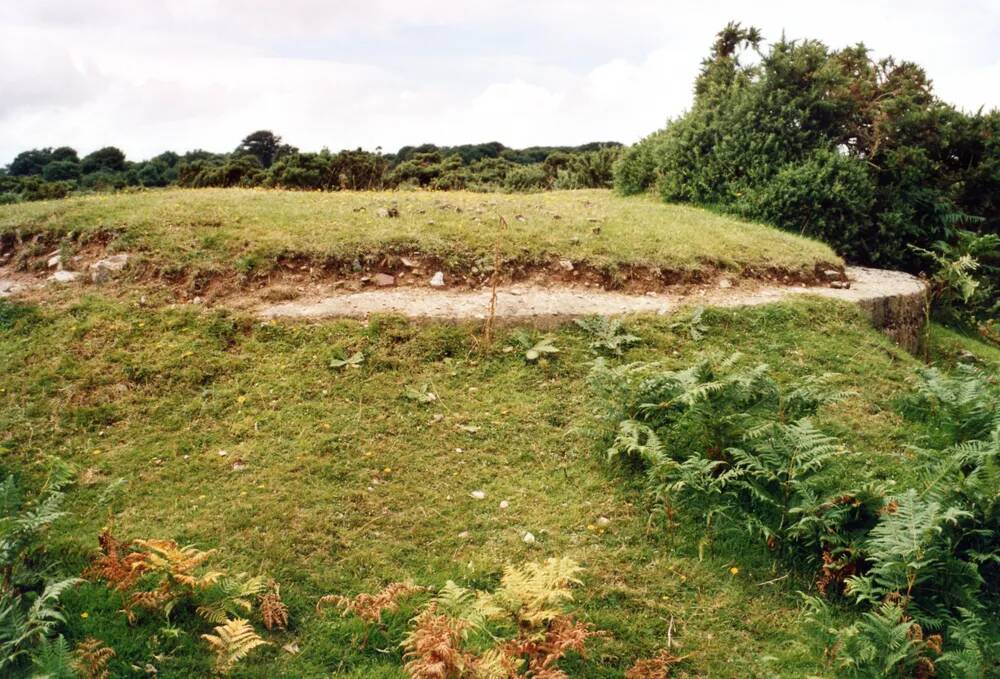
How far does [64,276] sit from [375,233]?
157 inches

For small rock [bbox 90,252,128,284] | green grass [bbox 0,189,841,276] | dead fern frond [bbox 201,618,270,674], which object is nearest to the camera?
dead fern frond [bbox 201,618,270,674]

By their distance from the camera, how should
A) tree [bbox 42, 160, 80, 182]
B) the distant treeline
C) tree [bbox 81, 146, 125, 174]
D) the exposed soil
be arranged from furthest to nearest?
tree [bbox 81, 146, 125, 174] < tree [bbox 42, 160, 80, 182] < the distant treeline < the exposed soil

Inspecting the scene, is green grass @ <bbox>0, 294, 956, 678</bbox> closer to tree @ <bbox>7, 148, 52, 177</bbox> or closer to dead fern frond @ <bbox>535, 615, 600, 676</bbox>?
dead fern frond @ <bbox>535, 615, 600, 676</bbox>

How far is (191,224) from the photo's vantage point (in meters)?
9.62

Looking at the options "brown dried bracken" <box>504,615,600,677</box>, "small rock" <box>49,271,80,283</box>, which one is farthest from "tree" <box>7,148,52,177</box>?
"brown dried bracken" <box>504,615,600,677</box>

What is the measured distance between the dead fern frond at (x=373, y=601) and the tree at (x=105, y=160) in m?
27.4

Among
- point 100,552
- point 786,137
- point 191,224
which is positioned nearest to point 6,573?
point 100,552

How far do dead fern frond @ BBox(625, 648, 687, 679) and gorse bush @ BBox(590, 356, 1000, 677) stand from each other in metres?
0.98

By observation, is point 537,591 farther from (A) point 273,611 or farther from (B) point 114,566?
(B) point 114,566

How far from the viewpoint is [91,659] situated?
382 cm

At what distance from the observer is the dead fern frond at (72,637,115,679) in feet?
12.3

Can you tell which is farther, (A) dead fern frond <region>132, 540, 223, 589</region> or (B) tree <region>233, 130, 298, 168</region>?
(B) tree <region>233, 130, 298, 168</region>

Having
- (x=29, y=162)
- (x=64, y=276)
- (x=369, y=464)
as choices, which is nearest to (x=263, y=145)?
(x=29, y=162)

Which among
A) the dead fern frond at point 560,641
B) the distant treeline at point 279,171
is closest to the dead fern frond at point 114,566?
the dead fern frond at point 560,641
